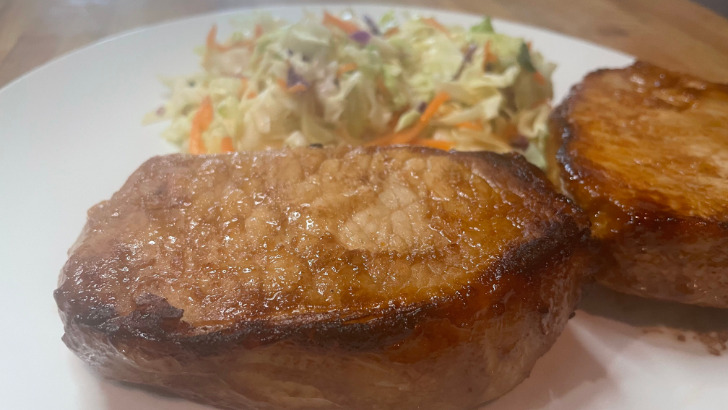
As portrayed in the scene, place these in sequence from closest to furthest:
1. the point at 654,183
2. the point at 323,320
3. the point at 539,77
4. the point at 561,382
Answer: the point at 323,320 → the point at 561,382 → the point at 654,183 → the point at 539,77

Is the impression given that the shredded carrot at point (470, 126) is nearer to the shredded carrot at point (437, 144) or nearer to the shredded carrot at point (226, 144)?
the shredded carrot at point (437, 144)

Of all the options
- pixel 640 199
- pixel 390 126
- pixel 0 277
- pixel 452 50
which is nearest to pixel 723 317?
pixel 640 199

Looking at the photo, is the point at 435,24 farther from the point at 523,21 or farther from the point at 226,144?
the point at 226,144

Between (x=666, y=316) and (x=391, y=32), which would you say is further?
(x=391, y=32)

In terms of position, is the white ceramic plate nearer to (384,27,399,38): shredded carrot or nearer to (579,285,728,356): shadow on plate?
(579,285,728,356): shadow on plate

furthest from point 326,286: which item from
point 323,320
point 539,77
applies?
point 539,77

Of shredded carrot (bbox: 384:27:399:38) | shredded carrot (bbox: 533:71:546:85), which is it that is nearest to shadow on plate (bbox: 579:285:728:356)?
shredded carrot (bbox: 533:71:546:85)
